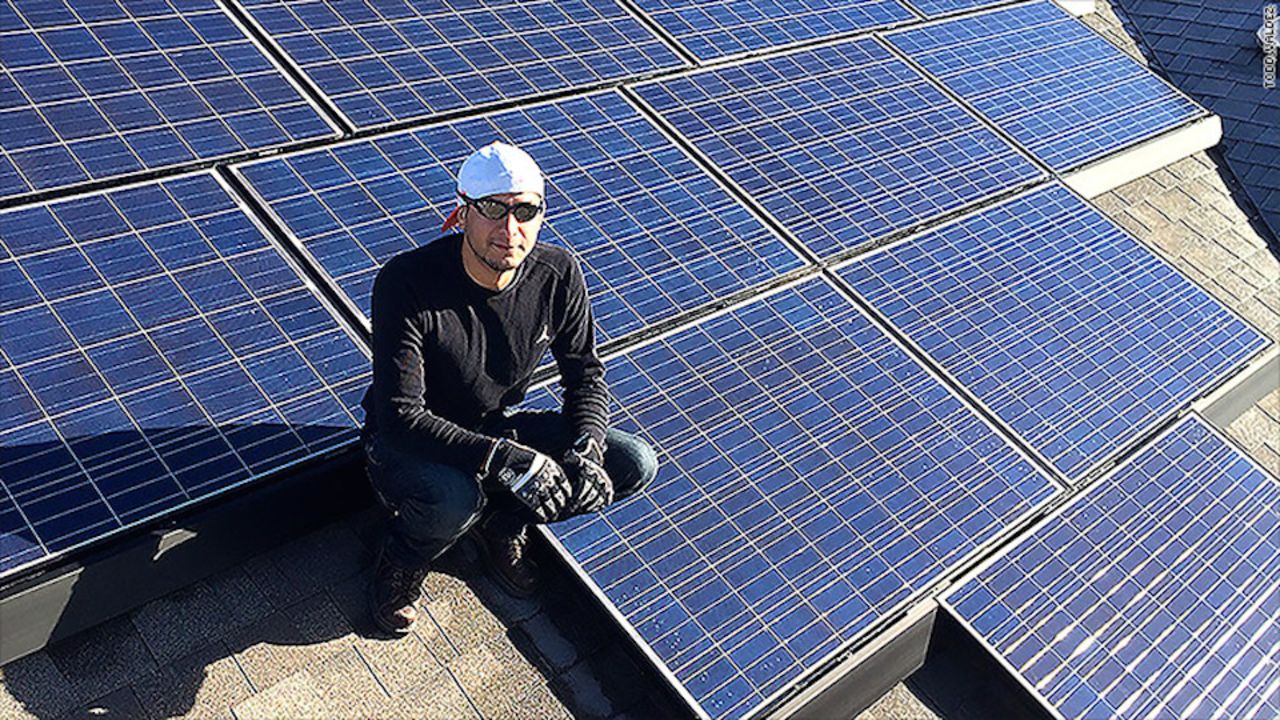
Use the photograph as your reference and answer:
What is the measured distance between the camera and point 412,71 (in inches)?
355

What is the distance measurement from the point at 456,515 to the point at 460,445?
1.09ft

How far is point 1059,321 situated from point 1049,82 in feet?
12.5

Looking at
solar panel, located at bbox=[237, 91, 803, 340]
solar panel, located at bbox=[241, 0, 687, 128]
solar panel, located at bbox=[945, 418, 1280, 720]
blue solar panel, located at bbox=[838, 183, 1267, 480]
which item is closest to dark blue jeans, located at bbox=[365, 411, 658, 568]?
solar panel, located at bbox=[237, 91, 803, 340]

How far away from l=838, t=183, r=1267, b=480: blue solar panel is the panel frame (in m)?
0.10

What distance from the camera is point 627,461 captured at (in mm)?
6195

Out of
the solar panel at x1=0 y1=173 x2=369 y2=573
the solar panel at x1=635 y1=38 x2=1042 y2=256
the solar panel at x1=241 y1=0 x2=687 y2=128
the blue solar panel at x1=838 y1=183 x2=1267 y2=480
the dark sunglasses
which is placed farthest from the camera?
the solar panel at x1=635 y1=38 x2=1042 y2=256

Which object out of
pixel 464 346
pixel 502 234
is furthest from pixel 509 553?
pixel 502 234

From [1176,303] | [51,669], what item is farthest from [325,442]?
[1176,303]

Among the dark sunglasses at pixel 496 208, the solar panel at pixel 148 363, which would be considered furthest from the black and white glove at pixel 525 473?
the solar panel at pixel 148 363

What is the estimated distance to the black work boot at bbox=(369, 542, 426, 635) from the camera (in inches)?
235

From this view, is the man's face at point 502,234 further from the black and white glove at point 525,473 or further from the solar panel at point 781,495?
the solar panel at point 781,495

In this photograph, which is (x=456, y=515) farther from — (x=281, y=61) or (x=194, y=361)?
(x=281, y=61)

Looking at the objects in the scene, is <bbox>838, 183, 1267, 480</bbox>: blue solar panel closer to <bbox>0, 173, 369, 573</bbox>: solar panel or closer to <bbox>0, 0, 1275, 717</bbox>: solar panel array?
<bbox>0, 0, 1275, 717</bbox>: solar panel array

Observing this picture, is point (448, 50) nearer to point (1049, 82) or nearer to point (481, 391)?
point (481, 391)
